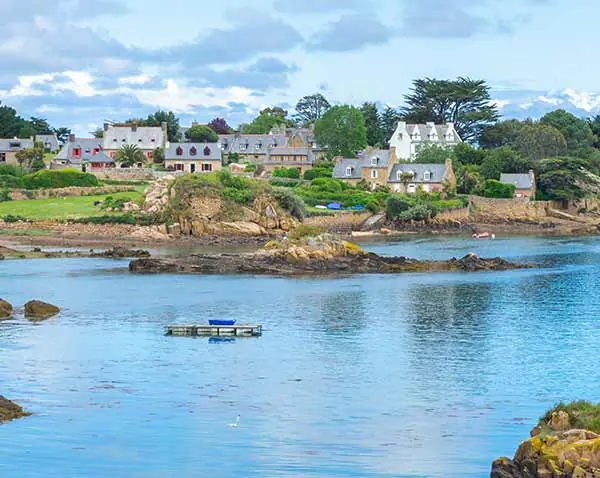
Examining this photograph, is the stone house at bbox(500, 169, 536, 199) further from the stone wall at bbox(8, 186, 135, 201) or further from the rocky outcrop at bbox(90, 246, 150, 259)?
the rocky outcrop at bbox(90, 246, 150, 259)

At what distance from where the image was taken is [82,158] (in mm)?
121750

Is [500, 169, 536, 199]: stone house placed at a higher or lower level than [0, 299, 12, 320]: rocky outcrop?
higher

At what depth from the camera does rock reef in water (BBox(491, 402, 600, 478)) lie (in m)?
24.8

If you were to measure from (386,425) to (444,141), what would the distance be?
108 m

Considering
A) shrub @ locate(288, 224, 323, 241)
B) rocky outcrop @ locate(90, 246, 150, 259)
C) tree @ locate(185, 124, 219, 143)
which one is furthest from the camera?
tree @ locate(185, 124, 219, 143)

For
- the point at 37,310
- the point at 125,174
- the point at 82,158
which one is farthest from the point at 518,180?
the point at 37,310

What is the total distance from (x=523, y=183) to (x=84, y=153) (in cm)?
4589

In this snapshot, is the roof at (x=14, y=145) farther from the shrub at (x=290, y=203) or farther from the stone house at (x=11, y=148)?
the shrub at (x=290, y=203)

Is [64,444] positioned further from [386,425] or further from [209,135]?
[209,135]

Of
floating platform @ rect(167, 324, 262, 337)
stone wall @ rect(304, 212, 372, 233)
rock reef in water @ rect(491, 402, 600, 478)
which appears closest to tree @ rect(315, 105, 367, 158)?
stone wall @ rect(304, 212, 372, 233)

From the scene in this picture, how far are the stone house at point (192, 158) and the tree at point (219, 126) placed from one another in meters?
46.0

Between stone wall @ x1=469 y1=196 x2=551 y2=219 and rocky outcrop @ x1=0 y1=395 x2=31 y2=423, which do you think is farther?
stone wall @ x1=469 y1=196 x2=551 y2=219

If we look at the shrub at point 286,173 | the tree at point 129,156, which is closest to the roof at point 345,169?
the shrub at point 286,173

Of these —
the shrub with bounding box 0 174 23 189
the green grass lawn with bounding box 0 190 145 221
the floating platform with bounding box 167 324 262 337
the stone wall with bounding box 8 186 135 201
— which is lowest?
the floating platform with bounding box 167 324 262 337
